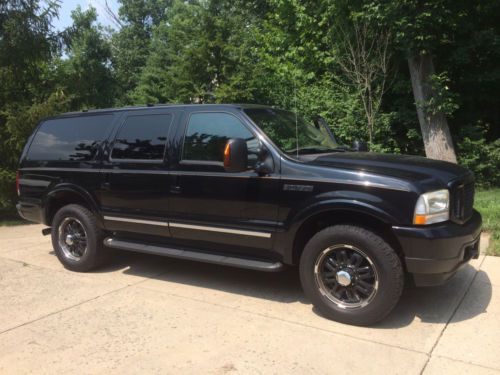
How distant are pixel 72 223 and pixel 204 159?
225cm

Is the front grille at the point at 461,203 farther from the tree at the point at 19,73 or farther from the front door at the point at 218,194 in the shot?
the tree at the point at 19,73

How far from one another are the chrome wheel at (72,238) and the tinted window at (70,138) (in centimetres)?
83

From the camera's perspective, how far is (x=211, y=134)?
4848mm

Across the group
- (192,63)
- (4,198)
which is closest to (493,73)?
(192,63)

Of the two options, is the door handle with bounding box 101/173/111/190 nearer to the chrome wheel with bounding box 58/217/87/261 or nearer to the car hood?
the chrome wheel with bounding box 58/217/87/261

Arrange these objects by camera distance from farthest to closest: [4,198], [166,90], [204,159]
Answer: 1. [166,90]
2. [4,198]
3. [204,159]

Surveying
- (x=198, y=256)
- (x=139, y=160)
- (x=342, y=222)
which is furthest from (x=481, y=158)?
(x=139, y=160)

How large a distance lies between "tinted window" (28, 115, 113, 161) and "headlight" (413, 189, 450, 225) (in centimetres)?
365

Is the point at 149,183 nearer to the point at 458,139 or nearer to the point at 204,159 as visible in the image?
the point at 204,159

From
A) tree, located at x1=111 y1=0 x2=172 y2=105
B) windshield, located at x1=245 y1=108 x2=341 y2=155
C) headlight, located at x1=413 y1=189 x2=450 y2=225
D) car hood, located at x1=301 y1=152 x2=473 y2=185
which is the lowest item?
headlight, located at x1=413 y1=189 x2=450 y2=225

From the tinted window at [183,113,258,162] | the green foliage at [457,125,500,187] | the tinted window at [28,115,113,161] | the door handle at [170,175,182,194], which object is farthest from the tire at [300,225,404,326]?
the green foliage at [457,125,500,187]

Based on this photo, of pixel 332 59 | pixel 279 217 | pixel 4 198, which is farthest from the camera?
pixel 332 59

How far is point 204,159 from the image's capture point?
4812 mm

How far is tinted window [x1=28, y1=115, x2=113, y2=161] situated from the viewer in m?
5.72
